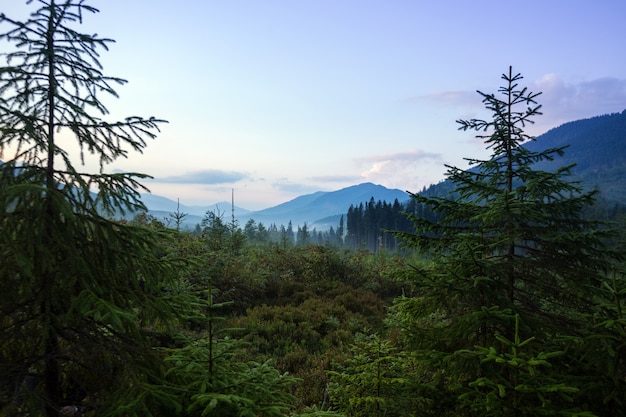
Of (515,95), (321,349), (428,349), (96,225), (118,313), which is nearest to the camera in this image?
(118,313)

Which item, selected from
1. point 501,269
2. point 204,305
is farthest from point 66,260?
point 501,269

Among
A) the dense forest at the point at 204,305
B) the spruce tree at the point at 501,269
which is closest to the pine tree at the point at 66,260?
the dense forest at the point at 204,305

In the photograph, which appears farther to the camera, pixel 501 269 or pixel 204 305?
pixel 501 269

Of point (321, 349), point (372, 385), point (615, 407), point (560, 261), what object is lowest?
point (321, 349)

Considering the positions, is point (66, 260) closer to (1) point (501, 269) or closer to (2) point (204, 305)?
(2) point (204, 305)

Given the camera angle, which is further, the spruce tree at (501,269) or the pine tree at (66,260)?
the spruce tree at (501,269)

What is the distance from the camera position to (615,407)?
311 cm

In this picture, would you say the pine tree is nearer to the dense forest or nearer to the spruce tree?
the dense forest

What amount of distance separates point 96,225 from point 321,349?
797cm

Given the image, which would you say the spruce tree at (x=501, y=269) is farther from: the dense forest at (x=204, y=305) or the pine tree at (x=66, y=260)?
the pine tree at (x=66, y=260)

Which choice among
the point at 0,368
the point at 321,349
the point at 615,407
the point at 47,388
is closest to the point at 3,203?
the point at 0,368

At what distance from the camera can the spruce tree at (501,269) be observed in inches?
152

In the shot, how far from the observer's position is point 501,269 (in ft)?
14.3

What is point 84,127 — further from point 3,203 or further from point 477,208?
point 477,208
